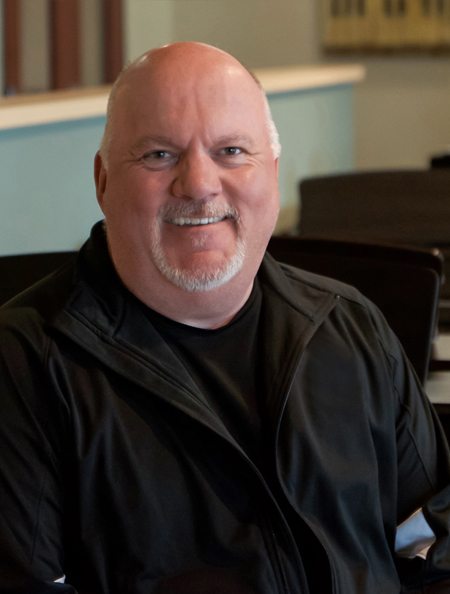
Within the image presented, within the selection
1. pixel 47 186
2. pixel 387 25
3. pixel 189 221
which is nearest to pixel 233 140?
pixel 189 221

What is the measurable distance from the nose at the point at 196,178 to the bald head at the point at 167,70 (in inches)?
3.8

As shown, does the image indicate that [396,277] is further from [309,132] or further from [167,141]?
[309,132]

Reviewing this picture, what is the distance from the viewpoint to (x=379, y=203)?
309cm

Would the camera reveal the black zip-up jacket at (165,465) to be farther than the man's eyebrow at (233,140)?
No

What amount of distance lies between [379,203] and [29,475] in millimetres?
2444

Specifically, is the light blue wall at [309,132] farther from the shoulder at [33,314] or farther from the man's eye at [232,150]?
the shoulder at [33,314]

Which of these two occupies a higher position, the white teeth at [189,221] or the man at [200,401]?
the white teeth at [189,221]

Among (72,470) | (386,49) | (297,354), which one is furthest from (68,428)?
(386,49)

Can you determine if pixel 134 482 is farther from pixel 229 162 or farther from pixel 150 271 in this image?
pixel 229 162

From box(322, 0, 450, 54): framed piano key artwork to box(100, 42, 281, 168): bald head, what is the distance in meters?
4.54

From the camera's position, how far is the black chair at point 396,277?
4.72 ft

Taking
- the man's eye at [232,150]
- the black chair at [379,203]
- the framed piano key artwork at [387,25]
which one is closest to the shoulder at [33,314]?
the man's eye at [232,150]

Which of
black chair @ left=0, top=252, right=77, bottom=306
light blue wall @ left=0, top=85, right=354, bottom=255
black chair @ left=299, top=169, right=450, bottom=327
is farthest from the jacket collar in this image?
black chair @ left=299, top=169, right=450, bottom=327

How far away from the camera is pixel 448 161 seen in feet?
13.4
